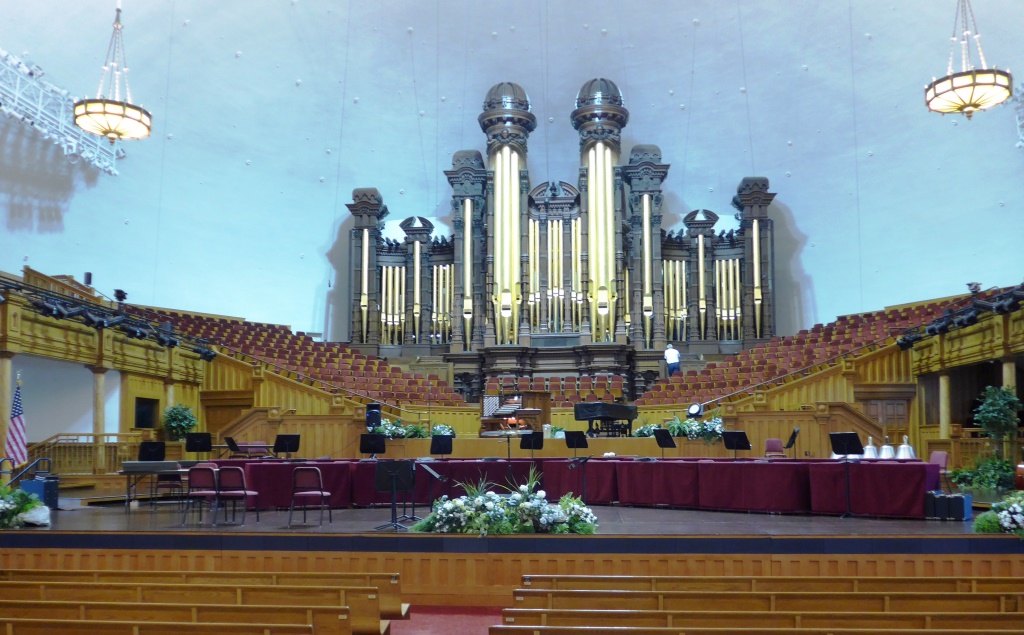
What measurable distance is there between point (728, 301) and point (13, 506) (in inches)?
657

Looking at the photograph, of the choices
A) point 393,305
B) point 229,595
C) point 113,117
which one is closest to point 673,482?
point 229,595

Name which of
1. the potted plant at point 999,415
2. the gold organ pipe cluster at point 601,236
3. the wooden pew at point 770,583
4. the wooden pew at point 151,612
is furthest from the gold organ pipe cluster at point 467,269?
the wooden pew at point 151,612

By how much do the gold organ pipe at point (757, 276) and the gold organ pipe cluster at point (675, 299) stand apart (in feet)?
5.56

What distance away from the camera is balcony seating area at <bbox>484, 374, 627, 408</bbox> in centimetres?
→ 1762

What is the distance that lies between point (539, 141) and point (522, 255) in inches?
178

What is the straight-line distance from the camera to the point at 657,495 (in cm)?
1032

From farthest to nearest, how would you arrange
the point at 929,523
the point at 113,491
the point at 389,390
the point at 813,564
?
the point at 389,390 → the point at 113,491 → the point at 929,523 → the point at 813,564

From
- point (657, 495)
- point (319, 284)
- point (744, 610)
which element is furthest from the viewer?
point (319, 284)

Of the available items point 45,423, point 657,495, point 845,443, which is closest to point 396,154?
point 45,423

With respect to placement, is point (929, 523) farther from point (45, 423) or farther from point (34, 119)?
point (34, 119)

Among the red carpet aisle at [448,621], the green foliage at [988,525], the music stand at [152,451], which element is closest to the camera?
the red carpet aisle at [448,621]

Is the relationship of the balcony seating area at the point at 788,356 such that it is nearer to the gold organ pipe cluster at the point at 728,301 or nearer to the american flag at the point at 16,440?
the gold organ pipe cluster at the point at 728,301

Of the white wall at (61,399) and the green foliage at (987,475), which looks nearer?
the green foliage at (987,475)

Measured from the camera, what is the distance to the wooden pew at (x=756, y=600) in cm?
487
